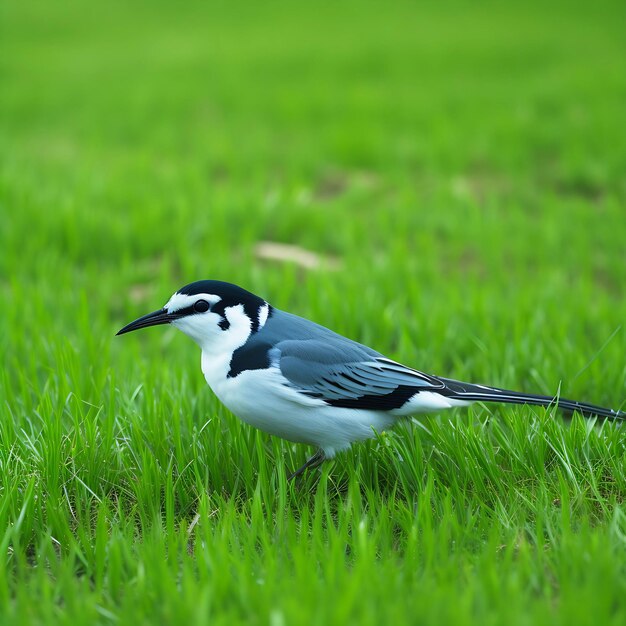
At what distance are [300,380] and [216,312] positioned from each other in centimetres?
42

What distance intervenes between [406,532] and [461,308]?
7.68 ft

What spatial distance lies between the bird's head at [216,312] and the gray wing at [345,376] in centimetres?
16

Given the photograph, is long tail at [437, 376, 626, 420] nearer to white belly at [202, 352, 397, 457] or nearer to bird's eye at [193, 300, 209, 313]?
white belly at [202, 352, 397, 457]

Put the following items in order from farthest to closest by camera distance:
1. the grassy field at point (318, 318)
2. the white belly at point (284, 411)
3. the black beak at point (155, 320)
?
the black beak at point (155, 320)
the white belly at point (284, 411)
the grassy field at point (318, 318)

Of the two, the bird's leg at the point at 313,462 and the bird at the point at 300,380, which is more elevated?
the bird at the point at 300,380

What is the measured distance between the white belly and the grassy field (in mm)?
136

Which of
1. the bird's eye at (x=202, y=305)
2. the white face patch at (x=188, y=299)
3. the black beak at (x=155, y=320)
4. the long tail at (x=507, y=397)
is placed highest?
the white face patch at (x=188, y=299)

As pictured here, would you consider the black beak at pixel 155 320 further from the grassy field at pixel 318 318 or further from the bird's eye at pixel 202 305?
the grassy field at pixel 318 318

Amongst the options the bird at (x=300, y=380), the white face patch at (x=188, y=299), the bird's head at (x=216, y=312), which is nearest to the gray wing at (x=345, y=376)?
the bird at (x=300, y=380)

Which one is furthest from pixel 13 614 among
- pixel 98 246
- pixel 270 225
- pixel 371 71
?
pixel 371 71

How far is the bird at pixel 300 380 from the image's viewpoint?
2.91m

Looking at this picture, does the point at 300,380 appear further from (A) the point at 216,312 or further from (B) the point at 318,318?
(B) the point at 318,318

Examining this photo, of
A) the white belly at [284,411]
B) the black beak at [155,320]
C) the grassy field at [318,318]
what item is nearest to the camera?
the grassy field at [318,318]

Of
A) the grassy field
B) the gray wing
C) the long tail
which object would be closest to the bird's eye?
the gray wing
